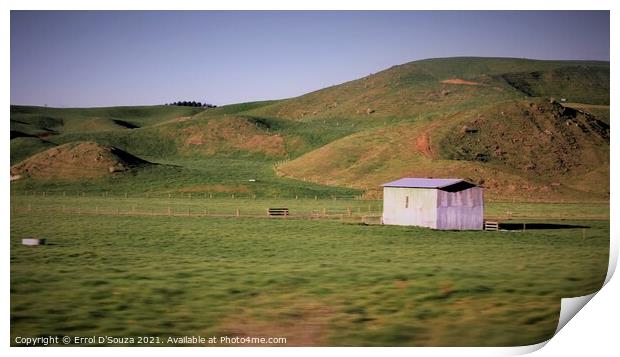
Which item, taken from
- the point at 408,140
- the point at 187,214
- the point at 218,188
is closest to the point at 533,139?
the point at 408,140

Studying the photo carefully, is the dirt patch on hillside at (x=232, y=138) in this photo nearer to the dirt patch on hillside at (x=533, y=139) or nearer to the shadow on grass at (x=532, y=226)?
the dirt patch on hillside at (x=533, y=139)

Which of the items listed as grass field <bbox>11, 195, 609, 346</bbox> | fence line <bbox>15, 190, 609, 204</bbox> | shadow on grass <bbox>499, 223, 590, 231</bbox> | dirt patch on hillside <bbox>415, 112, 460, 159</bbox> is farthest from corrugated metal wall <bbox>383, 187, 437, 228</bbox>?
dirt patch on hillside <bbox>415, 112, 460, 159</bbox>

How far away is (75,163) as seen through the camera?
67.3 metres

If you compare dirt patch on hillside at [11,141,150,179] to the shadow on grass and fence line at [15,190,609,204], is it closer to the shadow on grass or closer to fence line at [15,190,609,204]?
fence line at [15,190,609,204]

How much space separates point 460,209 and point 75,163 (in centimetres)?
4167

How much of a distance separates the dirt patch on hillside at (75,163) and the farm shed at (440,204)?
3571 centimetres

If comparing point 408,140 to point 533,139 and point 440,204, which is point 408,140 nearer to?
point 533,139

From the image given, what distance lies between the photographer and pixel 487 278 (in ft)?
70.1

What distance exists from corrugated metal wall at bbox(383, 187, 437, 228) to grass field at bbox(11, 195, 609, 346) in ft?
19.0

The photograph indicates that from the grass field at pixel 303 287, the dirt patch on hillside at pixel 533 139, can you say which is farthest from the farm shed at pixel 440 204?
the dirt patch on hillside at pixel 533 139

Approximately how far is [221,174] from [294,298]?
62317 mm

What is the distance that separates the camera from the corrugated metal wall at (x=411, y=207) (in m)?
38.6

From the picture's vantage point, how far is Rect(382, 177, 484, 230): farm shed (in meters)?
38.5

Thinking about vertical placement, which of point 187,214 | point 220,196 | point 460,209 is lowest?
point 187,214
